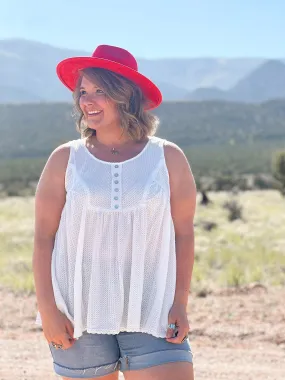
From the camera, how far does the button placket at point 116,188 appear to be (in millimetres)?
2674

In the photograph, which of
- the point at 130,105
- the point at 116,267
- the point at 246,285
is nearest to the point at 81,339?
the point at 116,267

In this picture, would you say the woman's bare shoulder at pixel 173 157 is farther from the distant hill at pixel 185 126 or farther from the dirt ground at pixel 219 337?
the distant hill at pixel 185 126

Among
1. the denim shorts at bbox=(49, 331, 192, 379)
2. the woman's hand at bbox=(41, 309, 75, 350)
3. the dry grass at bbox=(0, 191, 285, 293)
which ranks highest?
the woman's hand at bbox=(41, 309, 75, 350)

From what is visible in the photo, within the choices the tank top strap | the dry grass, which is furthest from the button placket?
the dry grass

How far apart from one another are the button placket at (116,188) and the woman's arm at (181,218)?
23cm

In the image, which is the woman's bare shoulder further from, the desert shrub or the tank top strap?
the desert shrub

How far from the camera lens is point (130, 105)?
2.89 m

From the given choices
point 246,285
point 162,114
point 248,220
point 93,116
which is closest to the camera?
point 93,116

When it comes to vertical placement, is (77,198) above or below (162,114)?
below

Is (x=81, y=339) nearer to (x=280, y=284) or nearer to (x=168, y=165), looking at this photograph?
(x=168, y=165)

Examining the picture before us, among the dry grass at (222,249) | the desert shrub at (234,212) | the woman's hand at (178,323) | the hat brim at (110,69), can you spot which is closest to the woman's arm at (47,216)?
the hat brim at (110,69)

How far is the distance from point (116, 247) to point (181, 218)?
0.34 metres

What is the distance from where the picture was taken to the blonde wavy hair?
2.84 m

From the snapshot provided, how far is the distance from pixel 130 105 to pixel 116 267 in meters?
0.73
